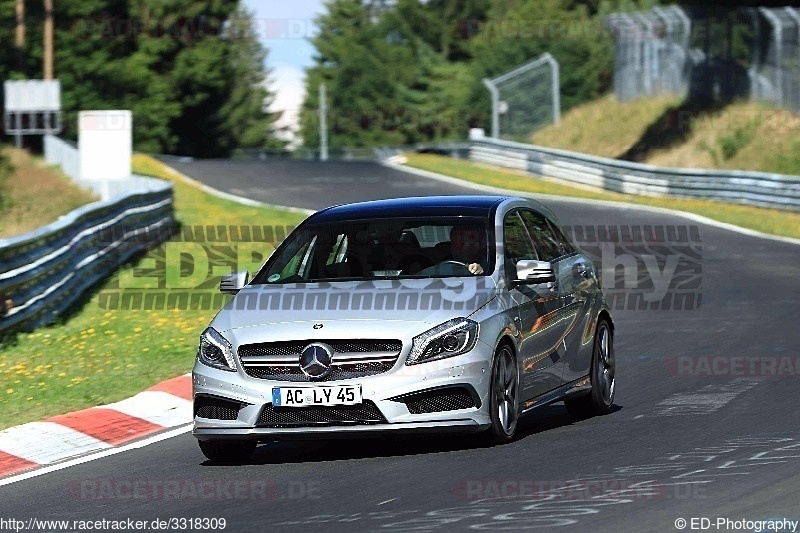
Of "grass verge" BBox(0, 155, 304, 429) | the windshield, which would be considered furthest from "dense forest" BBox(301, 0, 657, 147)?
the windshield

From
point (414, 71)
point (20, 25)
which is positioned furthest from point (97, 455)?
point (414, 71)

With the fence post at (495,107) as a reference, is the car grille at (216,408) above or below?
below

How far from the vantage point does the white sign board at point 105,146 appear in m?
26.7

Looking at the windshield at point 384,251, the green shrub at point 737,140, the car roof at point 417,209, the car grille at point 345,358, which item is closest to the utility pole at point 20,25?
the green shrub at point 737,140

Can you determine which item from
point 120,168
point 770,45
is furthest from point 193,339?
point 770,45

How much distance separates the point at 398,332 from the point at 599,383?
8.65 feet

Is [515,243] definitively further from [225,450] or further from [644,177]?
[644,177]

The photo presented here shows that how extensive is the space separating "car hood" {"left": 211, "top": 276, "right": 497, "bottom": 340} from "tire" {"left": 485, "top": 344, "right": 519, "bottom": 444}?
1.24 ft

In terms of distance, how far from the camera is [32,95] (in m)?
35.5

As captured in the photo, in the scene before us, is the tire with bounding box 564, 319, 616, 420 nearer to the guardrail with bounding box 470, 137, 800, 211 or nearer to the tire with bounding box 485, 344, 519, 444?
the tire with bounding box 485, 344, 519, 444

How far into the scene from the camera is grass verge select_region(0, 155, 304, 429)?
12695 millimetres

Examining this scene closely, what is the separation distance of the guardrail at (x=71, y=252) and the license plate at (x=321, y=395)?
23.6 ft

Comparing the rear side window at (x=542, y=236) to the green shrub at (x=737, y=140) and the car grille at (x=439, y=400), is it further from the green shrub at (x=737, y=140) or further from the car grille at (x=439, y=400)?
the green shrub at (x=737, y=140)

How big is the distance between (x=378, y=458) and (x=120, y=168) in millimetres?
18799
